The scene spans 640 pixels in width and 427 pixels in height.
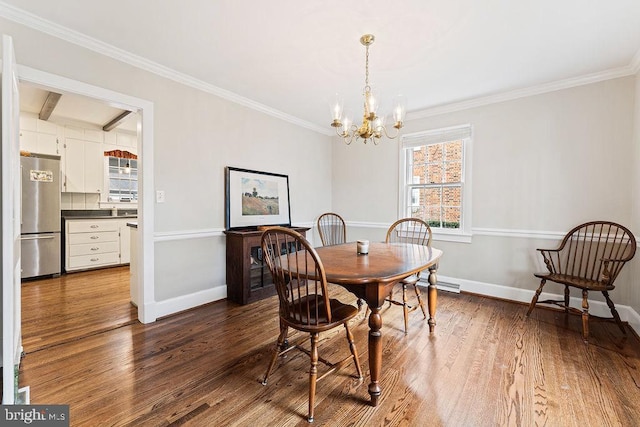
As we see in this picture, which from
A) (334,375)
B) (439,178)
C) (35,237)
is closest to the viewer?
(334,375)

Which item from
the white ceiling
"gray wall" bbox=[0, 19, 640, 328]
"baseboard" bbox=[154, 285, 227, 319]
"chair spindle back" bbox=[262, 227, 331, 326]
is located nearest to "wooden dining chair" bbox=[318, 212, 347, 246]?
"gray wall" bbox=[0, 19, 640, 328]

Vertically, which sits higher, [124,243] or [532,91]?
[532,91]

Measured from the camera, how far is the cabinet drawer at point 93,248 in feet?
14.6

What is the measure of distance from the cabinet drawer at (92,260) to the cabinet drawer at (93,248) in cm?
5

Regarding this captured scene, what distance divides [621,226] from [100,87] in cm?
469

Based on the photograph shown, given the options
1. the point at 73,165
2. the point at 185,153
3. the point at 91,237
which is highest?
the point at 73,165

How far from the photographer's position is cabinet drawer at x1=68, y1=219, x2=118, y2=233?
4.47 meters

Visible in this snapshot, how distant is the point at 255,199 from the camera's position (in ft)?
11.9

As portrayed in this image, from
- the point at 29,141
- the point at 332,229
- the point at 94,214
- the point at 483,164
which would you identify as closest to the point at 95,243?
the point at 94,214

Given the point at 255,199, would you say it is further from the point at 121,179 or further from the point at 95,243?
the point at 121,179

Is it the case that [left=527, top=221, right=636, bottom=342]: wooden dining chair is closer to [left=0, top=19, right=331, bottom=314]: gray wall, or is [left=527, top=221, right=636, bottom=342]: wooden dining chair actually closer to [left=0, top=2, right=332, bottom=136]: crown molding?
[left=0, top=19, right=331, bottom=314]: gray wall

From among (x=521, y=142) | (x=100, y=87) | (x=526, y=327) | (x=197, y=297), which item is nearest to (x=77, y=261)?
(x=197, y=297)

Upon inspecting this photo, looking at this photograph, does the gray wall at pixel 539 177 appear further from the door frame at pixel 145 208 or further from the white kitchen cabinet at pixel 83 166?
the white kitchen cabinet at pixel 83 166

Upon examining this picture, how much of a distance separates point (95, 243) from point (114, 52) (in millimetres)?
3584
